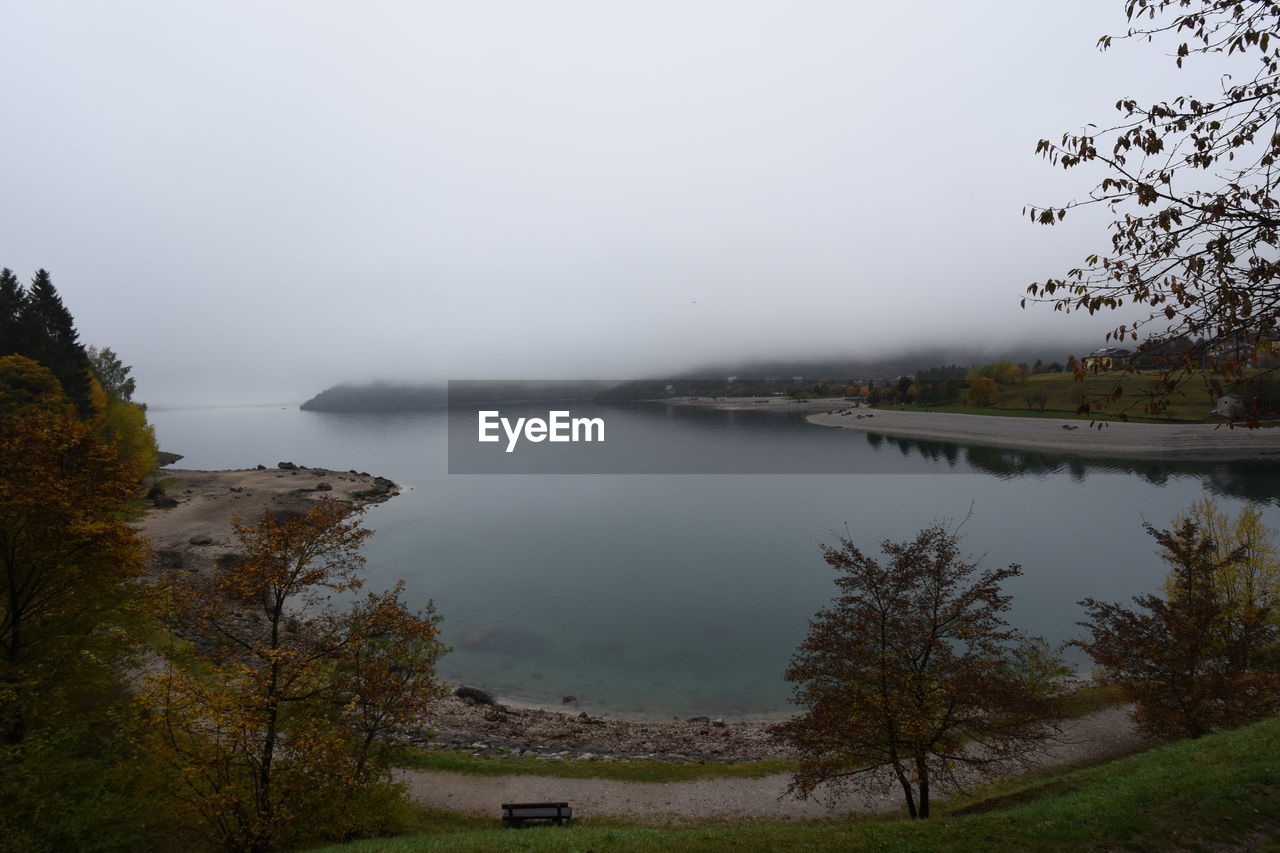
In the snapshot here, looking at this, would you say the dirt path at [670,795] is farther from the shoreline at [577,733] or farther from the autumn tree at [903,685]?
the autumn tree at [903,685]

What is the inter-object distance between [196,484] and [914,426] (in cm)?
11076

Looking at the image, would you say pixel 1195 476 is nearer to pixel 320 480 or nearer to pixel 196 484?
pixel 320 480

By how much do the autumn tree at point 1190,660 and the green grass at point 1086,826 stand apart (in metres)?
2.46

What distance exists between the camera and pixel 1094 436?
74.2 meters

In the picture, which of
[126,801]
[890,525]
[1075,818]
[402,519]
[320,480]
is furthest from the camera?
[320,480]

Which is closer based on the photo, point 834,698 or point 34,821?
point 34,821

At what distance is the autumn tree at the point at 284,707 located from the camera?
814cm

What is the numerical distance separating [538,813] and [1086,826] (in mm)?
9662

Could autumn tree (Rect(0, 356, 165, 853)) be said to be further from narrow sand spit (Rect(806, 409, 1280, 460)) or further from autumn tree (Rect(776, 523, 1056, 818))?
narrow sand spit (Rect(806, 409, 1280, 460))

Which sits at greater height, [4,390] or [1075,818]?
[4,390]

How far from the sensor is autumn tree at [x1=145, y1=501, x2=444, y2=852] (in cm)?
814

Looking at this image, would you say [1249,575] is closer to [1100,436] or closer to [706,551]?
[706,551]

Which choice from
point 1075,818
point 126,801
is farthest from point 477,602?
point 1075,818

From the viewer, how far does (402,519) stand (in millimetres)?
48000
